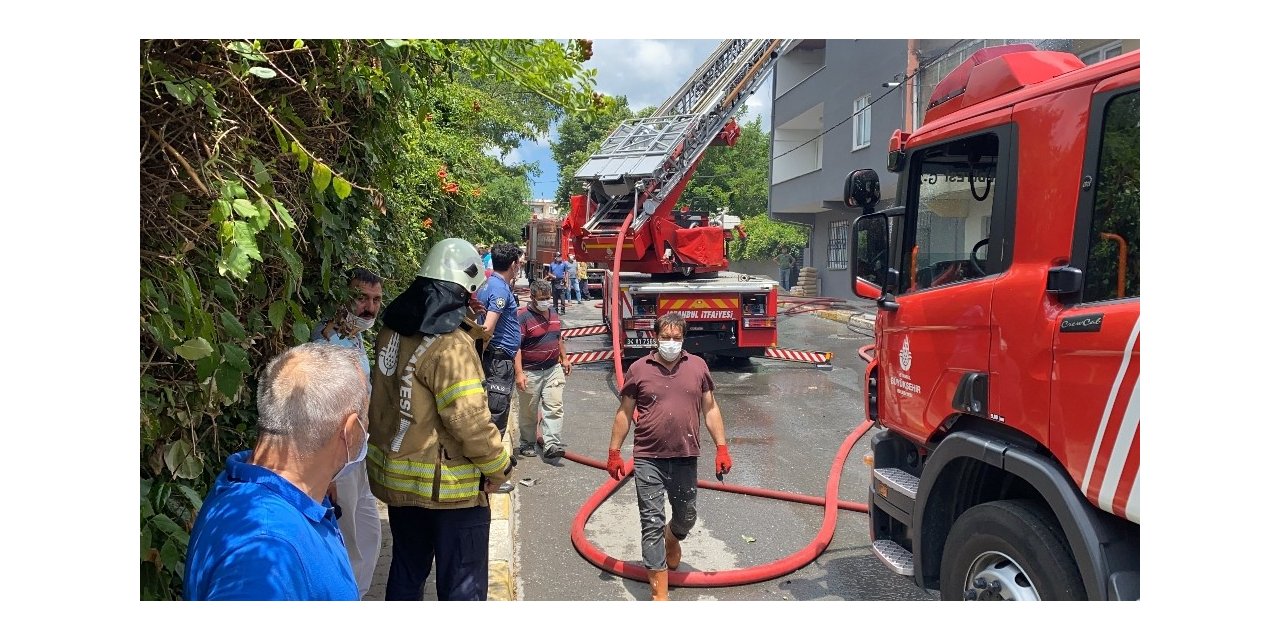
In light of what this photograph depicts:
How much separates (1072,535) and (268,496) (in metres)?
2.10

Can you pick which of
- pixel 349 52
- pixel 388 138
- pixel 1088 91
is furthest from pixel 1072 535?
pixel 388 138

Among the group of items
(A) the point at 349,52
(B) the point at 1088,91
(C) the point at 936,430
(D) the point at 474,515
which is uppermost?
(A) the point at 349,52

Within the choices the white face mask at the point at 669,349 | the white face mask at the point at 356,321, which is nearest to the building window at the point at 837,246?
the white face mask at the point at 669,349

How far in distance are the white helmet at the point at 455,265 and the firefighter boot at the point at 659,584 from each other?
169cm

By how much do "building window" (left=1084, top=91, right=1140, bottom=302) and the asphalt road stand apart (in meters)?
2.09

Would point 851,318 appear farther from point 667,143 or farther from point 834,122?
point 667,143

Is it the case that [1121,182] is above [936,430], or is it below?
above

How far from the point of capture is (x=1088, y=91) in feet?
7.89

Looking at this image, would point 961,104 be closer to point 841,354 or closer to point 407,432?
point 407,432

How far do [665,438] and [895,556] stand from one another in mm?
1175

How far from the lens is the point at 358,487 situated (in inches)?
126

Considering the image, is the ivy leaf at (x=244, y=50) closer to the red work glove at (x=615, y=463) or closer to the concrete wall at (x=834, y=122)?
the red work glove at (x=615, y=463)

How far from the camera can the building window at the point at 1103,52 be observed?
2604 millimetres

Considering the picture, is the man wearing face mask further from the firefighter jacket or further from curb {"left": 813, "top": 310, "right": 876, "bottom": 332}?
curb {"left": 813, "top": 310, "right": 876, "bottom": 332}
